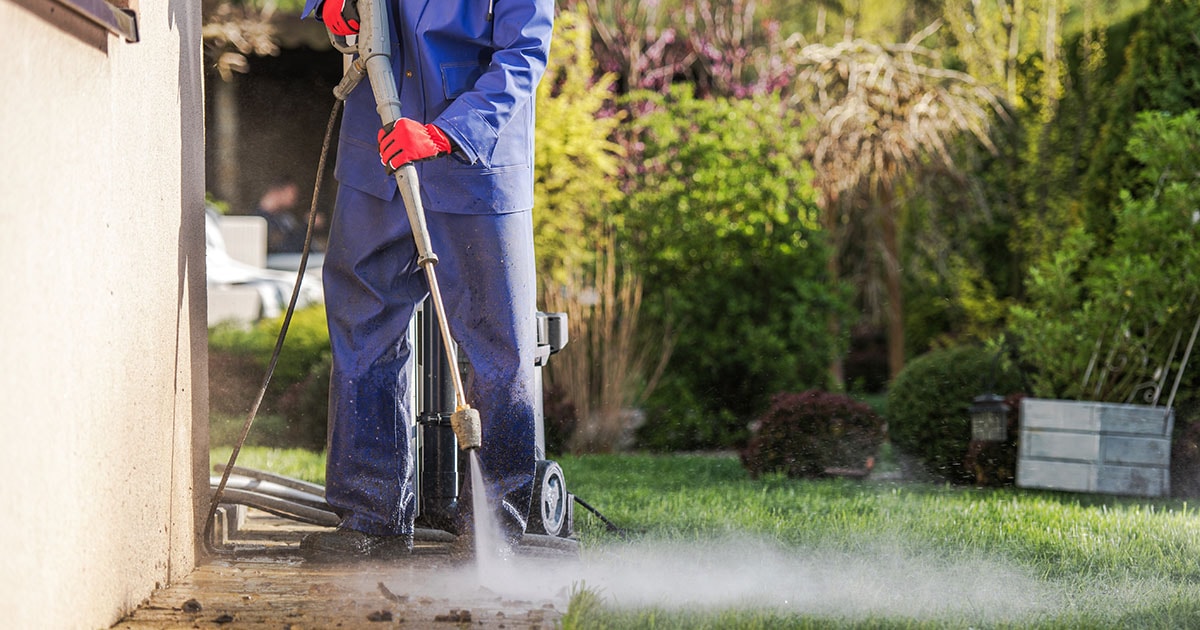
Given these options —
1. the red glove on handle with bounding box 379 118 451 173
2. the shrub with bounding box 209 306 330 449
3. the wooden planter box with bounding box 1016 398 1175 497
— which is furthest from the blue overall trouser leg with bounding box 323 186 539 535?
the shrub with bounding box 209 306 330 449

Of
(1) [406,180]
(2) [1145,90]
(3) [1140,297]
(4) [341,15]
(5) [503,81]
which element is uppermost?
(2) [1145,90]

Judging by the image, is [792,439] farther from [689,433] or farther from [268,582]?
[268,582]

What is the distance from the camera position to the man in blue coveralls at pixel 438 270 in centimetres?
268

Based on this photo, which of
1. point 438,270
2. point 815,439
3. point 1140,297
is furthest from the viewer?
point 815,439

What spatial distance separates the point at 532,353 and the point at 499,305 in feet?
0.51

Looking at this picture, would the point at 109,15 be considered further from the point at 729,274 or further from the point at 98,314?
the point at 729,274

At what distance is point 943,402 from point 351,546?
9.60ft

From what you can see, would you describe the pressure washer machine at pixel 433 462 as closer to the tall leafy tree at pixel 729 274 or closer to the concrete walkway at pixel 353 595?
the concrete walkway at pixel 353 595

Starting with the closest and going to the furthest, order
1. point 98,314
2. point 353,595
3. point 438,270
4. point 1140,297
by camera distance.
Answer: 1. point 98,314
2. point 353,595
3. point 438,270
4. point 1140,297

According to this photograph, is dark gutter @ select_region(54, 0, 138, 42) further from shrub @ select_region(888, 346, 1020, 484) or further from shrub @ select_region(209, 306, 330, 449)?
shrub @ select_region(888, 346, 1020, 484)

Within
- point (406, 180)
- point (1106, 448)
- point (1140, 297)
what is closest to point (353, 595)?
point (406, 180)

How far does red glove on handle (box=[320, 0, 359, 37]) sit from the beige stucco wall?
0.29m

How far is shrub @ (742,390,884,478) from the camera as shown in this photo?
178 inches

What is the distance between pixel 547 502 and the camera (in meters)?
2.75
